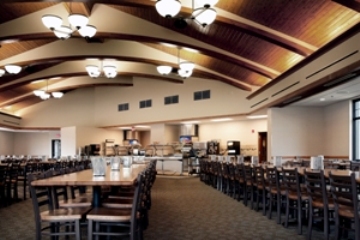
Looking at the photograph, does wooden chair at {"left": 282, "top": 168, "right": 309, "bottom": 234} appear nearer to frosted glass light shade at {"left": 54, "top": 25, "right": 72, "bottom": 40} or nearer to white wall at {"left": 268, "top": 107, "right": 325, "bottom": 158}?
frosted glass light shade at {"left": 54, "top": 25, "right": 72, "bottom": 40}

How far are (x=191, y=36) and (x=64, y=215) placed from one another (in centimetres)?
728

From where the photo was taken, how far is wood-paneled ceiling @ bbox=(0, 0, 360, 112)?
6.74m

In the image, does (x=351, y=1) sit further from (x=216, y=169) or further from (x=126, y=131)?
(x=126, y=131)

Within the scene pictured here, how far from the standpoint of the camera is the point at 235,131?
16.9 m

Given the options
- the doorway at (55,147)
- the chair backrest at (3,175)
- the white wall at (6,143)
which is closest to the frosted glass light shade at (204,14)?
the chair backrest at (3,175)

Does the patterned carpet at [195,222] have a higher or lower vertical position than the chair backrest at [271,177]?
lower

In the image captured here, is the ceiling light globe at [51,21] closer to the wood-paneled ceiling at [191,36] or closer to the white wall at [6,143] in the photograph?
the wood-paneled ceiling at [191,36]

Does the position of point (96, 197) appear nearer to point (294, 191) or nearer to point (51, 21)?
point (294, 191)

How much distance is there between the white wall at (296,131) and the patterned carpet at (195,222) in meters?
4.43

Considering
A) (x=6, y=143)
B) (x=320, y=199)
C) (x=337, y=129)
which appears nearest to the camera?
(x=320, y=199)

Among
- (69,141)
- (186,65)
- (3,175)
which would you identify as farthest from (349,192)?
(69,141)

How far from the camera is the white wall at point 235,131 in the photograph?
1614 centimetres

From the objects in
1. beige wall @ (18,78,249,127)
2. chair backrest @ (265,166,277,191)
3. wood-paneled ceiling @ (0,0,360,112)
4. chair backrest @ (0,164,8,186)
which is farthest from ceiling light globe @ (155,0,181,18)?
beige wall @ (18,78,249,127)

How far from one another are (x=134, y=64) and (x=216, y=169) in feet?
25.9
